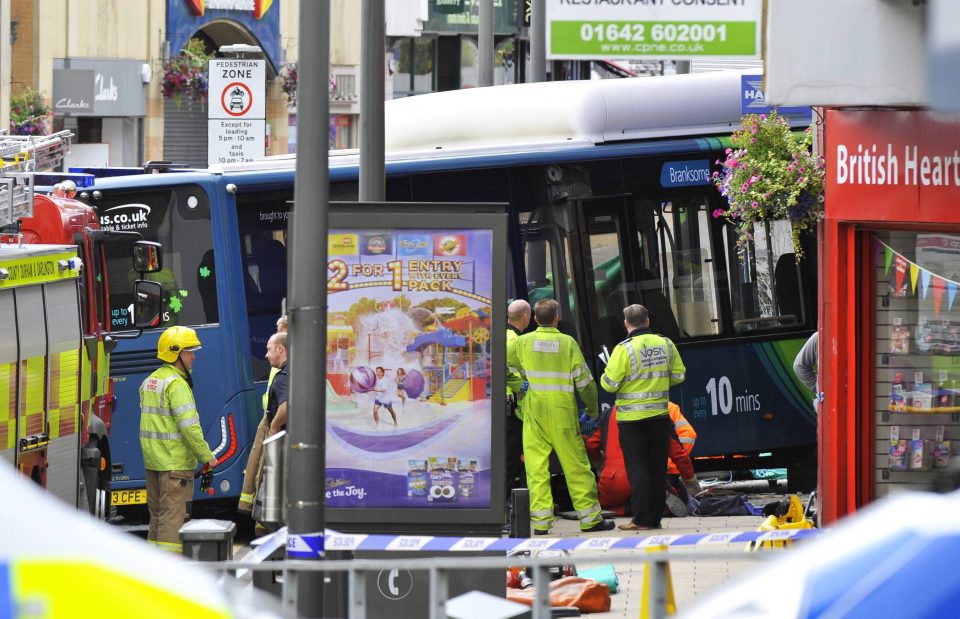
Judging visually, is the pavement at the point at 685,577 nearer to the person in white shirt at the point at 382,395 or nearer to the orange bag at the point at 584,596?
the orange bag at the point at 584,596

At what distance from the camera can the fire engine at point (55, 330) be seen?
11227 mm

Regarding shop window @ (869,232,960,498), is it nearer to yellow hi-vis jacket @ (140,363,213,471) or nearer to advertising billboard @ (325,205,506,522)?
advertising billboard @ (325,205,506,522)

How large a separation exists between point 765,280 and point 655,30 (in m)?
6.07

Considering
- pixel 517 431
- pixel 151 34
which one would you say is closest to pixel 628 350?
pixel 517 431

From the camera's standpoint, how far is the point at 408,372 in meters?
8.99

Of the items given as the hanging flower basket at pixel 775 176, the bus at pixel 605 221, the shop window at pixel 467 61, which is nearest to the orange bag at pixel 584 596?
the hanging flower basket at pixel 775 176

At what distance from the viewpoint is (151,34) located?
4100 cm

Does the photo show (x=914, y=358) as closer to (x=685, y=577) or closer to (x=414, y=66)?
(x=685, y=577)

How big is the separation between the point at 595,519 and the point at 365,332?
464 centimetres

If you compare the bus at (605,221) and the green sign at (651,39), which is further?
the bus at (605,221)

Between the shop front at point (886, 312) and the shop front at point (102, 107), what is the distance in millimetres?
30080

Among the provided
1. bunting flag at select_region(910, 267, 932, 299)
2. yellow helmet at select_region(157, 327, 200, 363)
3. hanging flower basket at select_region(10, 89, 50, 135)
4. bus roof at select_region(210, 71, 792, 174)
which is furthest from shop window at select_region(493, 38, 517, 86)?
bunting flag at select_region(910, 267, 932, 299)

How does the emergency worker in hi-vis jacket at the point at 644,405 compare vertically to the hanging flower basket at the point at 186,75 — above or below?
below

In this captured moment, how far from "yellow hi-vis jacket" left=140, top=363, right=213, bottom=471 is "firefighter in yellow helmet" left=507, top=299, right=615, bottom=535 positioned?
8.17 feet
